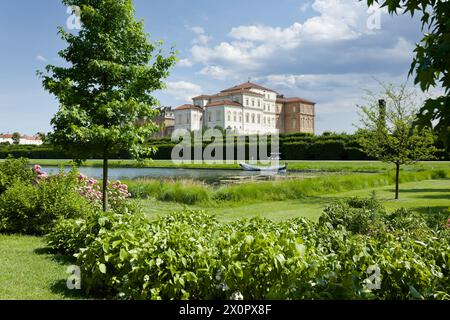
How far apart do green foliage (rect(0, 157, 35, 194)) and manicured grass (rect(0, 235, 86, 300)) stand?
92.2 inches

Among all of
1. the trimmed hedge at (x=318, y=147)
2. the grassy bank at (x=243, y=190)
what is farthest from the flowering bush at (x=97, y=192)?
the trimmed hedge at (x=318, y=147)

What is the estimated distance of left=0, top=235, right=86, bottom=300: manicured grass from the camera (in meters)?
5.01

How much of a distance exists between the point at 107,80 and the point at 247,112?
79.6 m

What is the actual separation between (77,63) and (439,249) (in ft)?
26.9

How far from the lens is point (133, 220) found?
6.44 metres

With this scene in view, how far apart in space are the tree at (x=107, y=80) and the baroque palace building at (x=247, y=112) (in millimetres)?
71144

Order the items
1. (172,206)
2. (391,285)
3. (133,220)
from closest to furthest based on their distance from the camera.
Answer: (391,285) < (133,220) < (172,206)

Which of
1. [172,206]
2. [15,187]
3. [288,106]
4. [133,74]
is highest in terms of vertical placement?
[288,106]

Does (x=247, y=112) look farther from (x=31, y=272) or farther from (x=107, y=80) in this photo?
(x=31, y=272)

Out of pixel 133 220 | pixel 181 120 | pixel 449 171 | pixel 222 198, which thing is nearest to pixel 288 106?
pixel 181 120

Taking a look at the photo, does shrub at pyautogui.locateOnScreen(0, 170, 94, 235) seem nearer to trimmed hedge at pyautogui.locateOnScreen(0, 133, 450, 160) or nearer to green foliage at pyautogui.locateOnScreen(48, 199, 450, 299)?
green foliage at pyautogui.locateOnScreen(48, 199, 450, 299)

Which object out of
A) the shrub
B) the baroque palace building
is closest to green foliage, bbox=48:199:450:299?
the shrub

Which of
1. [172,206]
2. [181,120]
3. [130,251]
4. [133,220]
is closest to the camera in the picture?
[130,251]
